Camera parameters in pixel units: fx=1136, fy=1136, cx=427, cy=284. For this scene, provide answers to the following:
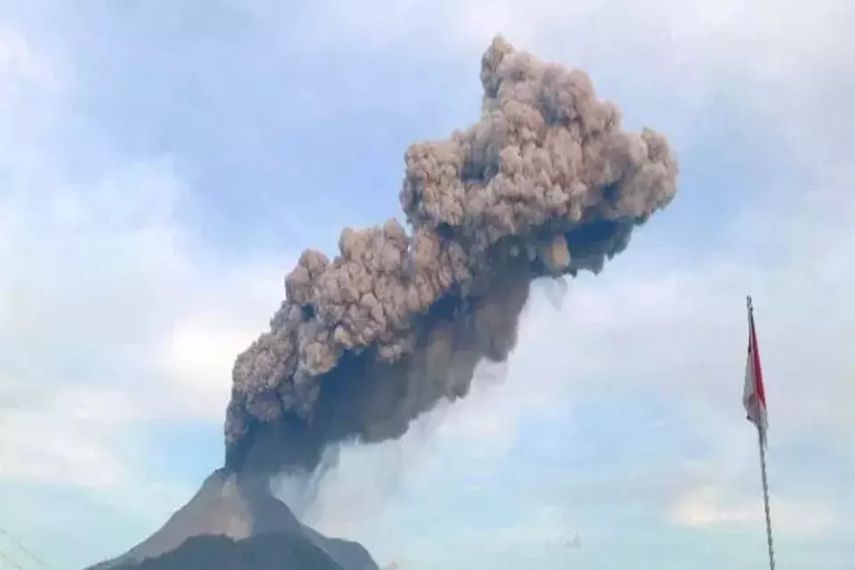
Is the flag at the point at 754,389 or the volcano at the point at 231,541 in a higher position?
the volcano at the point at 231,541

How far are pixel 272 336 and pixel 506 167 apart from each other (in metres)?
21.0

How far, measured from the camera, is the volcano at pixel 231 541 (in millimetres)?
83188

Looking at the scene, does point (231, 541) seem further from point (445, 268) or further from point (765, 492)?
point (765, 492)

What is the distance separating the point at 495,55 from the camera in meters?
57.1

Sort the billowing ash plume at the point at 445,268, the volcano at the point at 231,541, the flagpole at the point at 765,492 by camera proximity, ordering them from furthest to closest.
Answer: the volcano at the point at 231,541
the billowing ash plume at the point at 445,268
the flagpole at the point at 765,492

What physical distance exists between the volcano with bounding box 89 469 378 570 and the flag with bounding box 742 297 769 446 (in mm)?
62035

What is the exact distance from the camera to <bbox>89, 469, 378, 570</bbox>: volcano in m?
83.2

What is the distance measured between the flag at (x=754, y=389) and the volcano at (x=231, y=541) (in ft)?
204

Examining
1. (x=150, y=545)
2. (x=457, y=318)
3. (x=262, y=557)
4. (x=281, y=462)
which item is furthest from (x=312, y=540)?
(x=457, y=318)

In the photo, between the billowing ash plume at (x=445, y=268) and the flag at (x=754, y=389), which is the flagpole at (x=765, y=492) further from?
the billowing ash plume at (x=445, y=268)

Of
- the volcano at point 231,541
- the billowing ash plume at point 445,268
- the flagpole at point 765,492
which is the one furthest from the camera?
the volcano at point 231,541

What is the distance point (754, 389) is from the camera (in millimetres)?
21328

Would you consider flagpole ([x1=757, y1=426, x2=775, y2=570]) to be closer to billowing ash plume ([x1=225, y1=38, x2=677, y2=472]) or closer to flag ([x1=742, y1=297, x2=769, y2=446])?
flag ([x1=742, y1=297, x2=769, y2=446])

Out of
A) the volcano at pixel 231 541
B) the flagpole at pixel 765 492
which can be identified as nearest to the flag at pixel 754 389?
the flagpole at pixel 765 492
